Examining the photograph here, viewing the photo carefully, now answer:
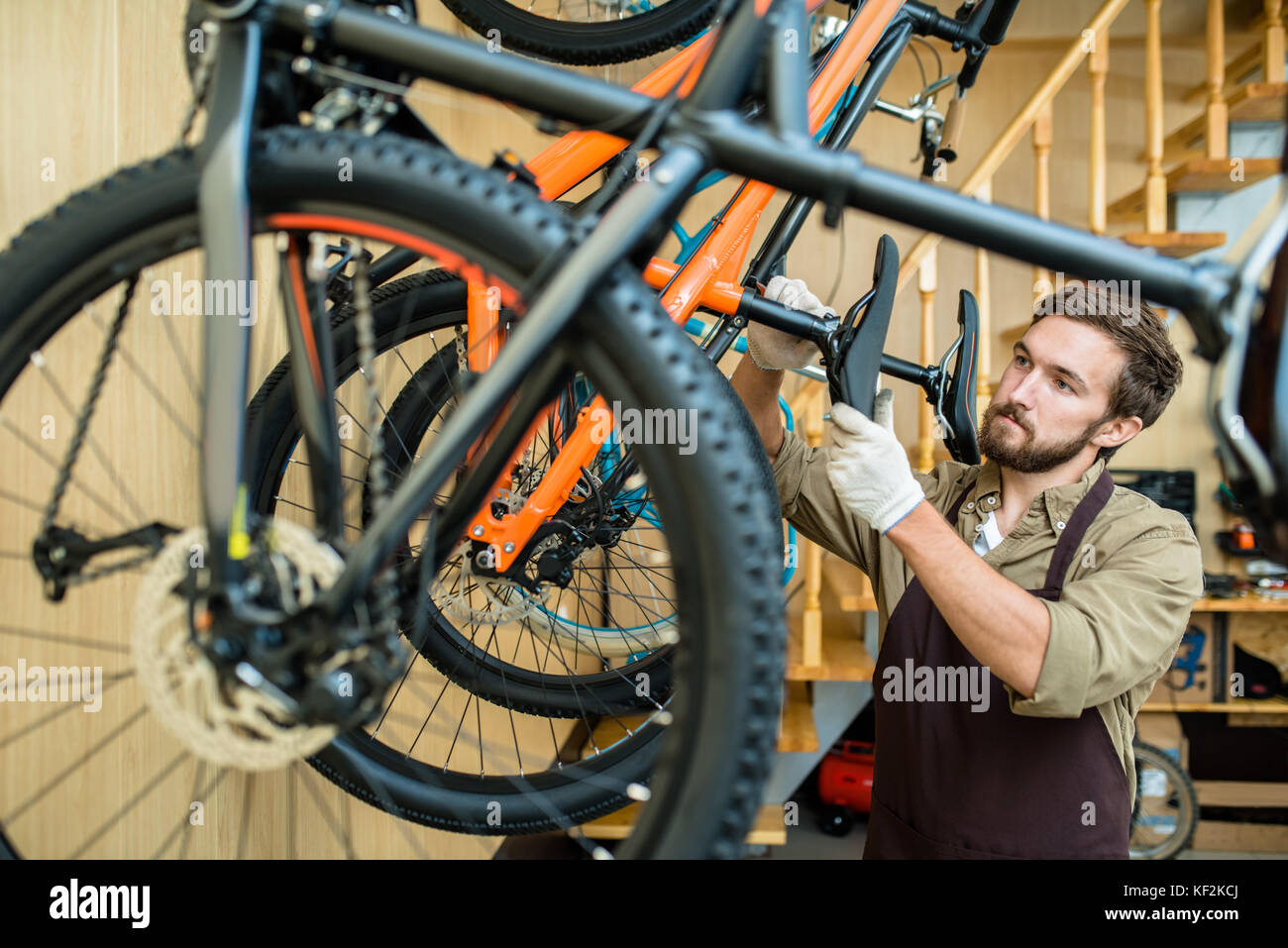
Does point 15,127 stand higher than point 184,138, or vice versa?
point 15,127

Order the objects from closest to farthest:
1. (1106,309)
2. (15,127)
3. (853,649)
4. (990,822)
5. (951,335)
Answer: (15,127) < (990,822) < (1106,309) < (853,649) < (951,335)

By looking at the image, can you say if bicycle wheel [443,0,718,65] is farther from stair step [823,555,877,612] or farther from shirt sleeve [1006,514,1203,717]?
stair step [823,555,877,612]

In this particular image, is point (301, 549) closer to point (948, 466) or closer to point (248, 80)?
point (248, 80)

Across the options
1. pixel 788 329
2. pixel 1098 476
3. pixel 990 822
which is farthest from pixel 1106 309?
pixel 990 822

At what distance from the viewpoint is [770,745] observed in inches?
15.7

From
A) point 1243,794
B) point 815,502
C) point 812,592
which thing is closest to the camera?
point 815,502

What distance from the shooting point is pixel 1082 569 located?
3.30 feet

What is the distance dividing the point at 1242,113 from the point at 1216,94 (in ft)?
0.32

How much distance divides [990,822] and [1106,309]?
714 millimetres

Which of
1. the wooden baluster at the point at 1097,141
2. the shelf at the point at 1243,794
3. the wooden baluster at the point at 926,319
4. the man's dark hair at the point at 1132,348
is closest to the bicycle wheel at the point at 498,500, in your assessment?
the man's dark hair at the point at 1132,348

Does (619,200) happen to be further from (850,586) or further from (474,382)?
(850,586)

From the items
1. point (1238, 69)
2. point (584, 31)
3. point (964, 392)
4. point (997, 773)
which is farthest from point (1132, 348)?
point (1238, 69)

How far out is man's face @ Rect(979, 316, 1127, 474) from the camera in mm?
1094
